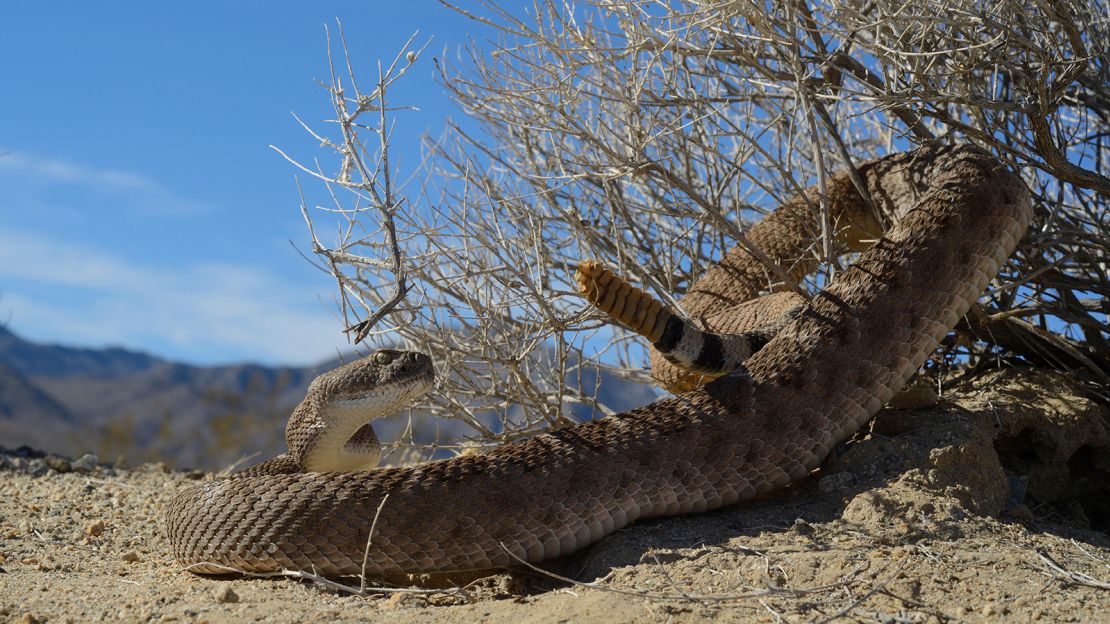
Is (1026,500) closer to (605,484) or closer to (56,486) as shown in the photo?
(605,484)

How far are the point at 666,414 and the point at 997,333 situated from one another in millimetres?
2680

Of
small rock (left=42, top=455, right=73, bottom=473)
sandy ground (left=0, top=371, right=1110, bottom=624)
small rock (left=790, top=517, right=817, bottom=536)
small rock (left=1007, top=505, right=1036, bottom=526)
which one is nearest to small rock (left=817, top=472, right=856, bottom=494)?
sandy ground (left=0, top=371, right=1110, bottom=624)

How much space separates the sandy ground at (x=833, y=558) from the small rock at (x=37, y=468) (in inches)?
72.8

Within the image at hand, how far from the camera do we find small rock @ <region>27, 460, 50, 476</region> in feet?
24.3

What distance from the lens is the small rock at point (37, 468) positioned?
742cm

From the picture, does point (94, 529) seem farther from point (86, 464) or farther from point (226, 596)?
point (86, 464)

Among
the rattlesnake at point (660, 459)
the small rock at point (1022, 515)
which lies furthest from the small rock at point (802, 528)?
the small rock at point (1022, 515)

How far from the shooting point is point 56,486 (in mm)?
6895

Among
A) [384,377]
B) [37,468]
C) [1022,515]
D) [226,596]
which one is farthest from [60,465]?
[1022,515]

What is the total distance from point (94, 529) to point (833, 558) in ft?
13.1

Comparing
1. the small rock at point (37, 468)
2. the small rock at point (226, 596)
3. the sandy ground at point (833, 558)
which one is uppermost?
the small rock at point (37, 468)

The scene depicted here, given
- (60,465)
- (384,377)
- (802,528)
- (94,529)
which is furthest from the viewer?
(60,465)

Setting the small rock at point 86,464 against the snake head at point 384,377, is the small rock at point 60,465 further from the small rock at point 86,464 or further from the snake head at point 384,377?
the snake head at point 384,377

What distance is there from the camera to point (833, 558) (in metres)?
3.97
